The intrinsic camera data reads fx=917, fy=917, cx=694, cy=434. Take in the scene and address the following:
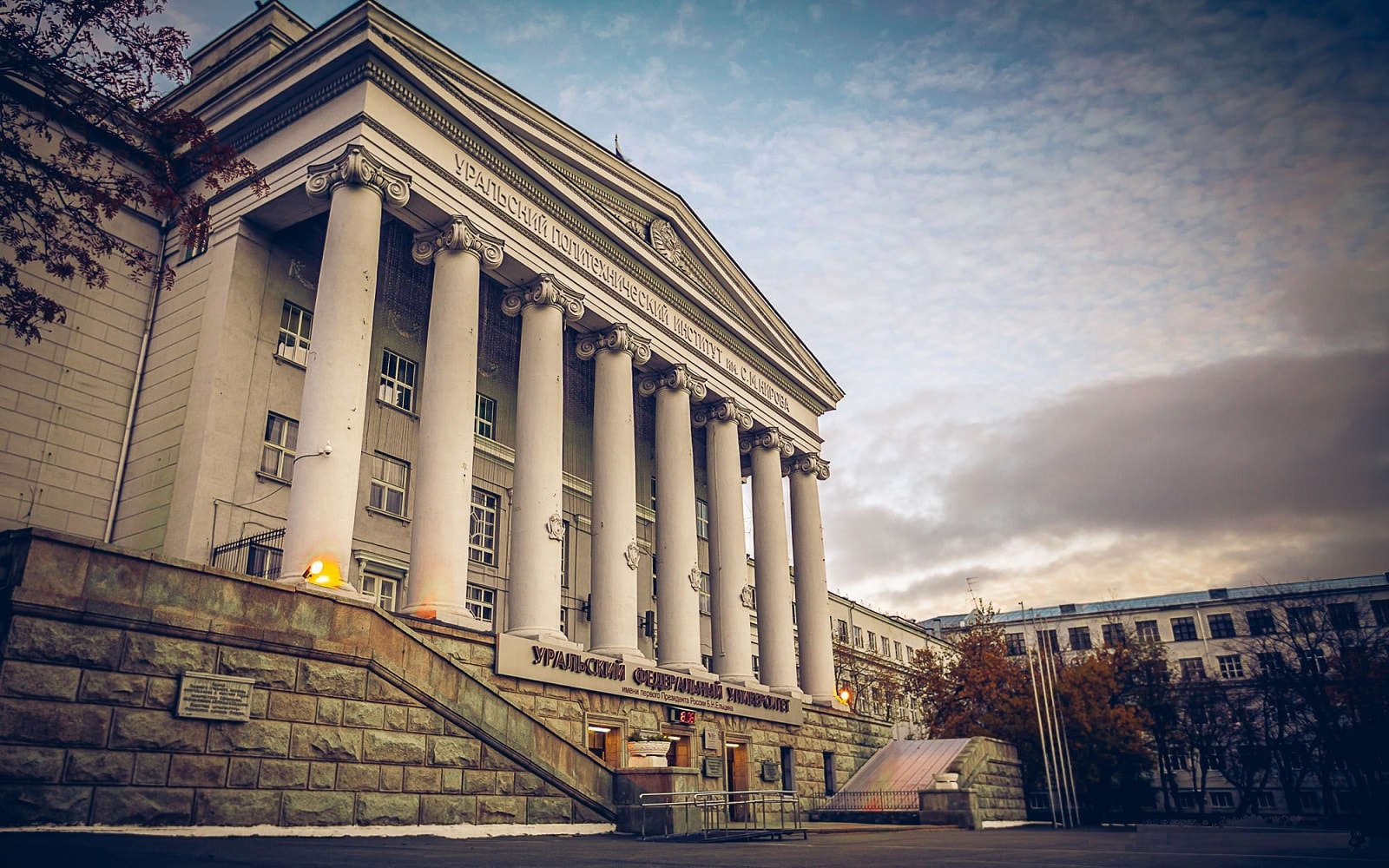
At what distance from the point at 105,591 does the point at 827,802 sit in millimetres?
25966

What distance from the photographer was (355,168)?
1952cm

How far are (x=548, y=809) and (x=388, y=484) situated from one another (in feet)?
39.1

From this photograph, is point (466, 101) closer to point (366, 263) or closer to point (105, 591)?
point (366, 263)

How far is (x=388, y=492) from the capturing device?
81.0 feet

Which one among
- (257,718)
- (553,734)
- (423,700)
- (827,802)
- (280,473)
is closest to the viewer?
(257,718)

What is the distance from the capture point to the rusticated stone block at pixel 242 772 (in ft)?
38.7

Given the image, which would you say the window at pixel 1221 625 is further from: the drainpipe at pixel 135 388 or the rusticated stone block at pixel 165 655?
the rusticated stone block at pixel 165 655

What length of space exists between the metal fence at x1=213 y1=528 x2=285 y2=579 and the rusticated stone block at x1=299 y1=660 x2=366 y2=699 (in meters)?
5.87

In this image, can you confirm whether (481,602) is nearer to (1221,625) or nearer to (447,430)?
(447,430)

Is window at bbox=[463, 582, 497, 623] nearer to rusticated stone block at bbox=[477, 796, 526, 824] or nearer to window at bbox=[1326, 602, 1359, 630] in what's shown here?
rusticated stone block at bbox=[477, 796, 526, 824]

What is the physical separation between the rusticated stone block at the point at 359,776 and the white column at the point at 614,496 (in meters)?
9.99

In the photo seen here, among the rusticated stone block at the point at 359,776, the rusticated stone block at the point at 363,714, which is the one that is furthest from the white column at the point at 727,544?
the rusticated stone block at the point at 359,776

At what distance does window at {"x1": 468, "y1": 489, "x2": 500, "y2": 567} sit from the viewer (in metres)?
27.0

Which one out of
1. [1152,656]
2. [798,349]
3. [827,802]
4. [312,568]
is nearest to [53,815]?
[312,568]
